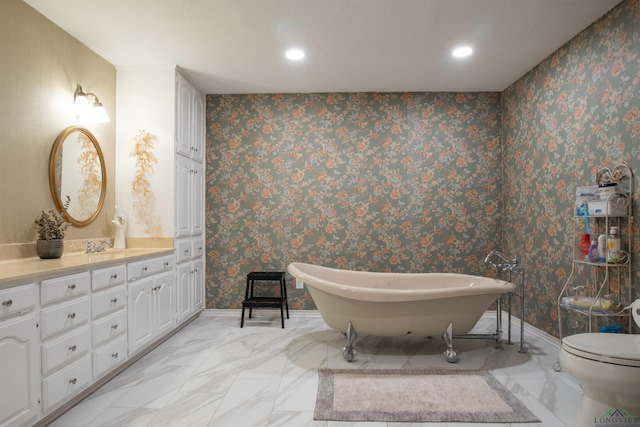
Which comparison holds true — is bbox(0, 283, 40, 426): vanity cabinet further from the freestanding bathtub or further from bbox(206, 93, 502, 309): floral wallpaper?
bbox(206, 93, 502, 309): floral wallpaper

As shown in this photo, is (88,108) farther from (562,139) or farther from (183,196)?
(562,139)

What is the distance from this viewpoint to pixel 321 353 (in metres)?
2.96

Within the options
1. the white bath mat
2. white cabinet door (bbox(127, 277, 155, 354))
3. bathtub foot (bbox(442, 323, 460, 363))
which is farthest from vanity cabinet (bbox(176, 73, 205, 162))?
bathtub foot (bbox(442, 323, 460, 363))

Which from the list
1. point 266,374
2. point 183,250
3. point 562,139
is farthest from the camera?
point 183,250

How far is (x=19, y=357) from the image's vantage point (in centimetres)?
165

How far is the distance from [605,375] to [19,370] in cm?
257

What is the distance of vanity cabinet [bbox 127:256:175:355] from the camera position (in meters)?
2.62

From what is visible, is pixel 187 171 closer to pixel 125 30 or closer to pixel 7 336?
pixel 125 30

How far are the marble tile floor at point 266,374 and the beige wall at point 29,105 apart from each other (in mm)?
1169

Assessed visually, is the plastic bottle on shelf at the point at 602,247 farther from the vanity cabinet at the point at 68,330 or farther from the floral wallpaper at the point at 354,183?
the vanity cabinet at the point at 68,330

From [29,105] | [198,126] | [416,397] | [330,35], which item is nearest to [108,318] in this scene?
[29,105]

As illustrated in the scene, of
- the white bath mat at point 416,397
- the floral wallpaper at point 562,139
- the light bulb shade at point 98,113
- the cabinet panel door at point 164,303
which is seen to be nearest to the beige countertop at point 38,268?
the cabinet panel door at point 164,303

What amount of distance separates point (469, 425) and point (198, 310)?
2890 mm

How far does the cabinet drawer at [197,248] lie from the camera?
12.4ft
